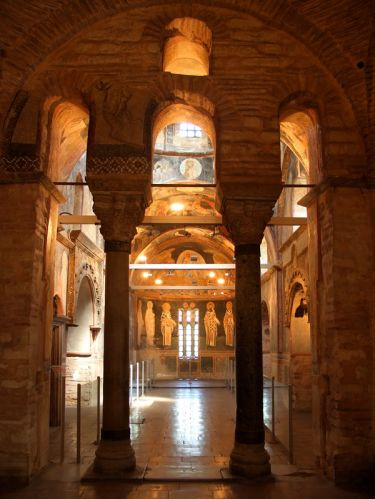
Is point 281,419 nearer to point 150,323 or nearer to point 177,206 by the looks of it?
point 177,206

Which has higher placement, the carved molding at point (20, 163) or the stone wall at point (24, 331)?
the carved molding at point (20, 163)

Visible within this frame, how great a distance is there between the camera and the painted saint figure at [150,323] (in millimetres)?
27141

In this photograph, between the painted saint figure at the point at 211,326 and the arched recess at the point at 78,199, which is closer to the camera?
the arched recess at the point at 78,199

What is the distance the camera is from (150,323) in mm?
27516

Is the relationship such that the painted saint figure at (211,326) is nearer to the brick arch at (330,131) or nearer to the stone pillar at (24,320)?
the brick arch at (330,131)

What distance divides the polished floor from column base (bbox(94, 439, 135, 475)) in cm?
23

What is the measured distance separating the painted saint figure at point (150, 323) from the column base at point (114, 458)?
64.7 ft

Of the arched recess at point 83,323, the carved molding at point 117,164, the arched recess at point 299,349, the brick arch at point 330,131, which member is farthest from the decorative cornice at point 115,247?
the arched recess at point 83,323

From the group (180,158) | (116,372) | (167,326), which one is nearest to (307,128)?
(116,372)

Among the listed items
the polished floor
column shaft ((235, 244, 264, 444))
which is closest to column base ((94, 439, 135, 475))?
the polished floor

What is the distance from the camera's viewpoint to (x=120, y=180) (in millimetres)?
7770

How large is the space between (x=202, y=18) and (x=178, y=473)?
22.8 ft

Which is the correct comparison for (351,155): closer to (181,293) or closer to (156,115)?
(156,115)

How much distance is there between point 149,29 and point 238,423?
20.4 feet
